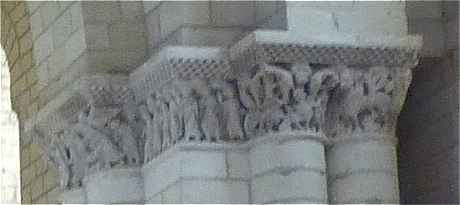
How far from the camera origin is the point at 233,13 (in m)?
3.79

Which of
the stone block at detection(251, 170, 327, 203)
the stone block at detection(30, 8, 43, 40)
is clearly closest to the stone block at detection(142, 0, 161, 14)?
the stone block at detection(30, 8, 43, 40)

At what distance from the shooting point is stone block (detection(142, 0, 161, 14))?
3.88 metres

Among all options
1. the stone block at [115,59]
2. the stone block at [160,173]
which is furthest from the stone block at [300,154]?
the stone block at [115,59]

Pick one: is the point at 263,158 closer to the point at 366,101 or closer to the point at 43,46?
the point at 366,101

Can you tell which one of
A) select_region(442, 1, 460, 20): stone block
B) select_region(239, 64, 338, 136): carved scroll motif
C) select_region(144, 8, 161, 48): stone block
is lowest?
select_region(239, 64, 338, 136): carved scroll motif

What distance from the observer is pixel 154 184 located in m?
3.80

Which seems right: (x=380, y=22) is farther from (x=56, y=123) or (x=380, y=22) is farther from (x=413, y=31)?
(x=56, y=123)

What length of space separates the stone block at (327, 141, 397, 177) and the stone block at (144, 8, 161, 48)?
51cm

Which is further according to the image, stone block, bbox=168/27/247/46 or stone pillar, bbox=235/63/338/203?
stone block, bbox=168/27/247/46

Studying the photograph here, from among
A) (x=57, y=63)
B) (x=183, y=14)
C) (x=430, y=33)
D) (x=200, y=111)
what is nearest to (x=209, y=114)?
(x=200, y=111)

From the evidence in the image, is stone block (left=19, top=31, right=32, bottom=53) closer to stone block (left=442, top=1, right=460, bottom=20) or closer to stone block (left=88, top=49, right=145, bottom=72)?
stone block (left=88, top=49, right=145, bottom=72)

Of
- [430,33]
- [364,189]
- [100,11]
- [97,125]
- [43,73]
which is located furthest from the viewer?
[43,73]

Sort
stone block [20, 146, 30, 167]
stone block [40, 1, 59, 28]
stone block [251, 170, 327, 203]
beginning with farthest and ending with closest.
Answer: stone block [20, 146, 30, 167] < stone block [40, 1, 59, 28] < stone block [251, 170, 327, 203]

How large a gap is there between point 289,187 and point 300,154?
0.09 m
